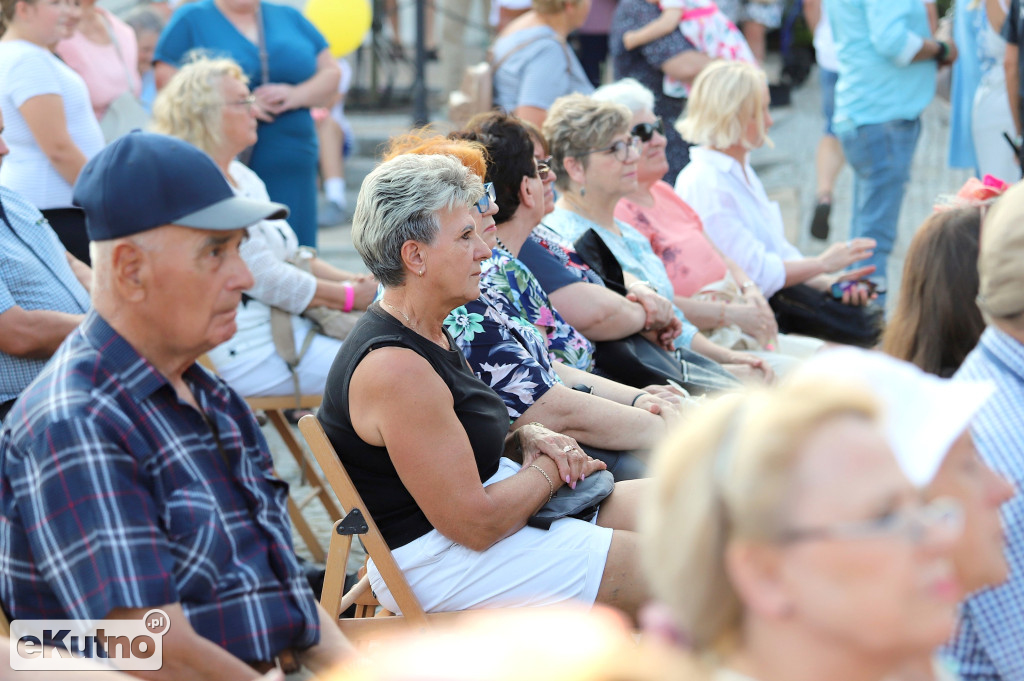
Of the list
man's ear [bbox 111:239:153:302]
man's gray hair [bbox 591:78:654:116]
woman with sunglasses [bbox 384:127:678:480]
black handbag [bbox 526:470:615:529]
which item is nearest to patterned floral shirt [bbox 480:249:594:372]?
woman with sunglasses [bbox 384:127:678:480]

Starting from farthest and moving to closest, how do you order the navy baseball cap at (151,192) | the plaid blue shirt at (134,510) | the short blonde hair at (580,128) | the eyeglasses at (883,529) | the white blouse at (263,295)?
the short blonde hair at (580,128) < the white blouse at (263,295) < the navy baseball cap at (151,192) < the plaid blue shirt at (134,510) < the eyeglasses at (883,529)

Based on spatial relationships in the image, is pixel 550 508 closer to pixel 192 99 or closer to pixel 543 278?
pixel 543 278

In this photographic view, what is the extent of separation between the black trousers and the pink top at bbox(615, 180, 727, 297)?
2.21 meters

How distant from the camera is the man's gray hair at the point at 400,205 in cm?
271

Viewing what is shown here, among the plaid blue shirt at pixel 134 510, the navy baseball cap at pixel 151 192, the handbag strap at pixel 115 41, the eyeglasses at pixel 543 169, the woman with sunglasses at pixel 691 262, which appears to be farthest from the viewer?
the handbag strap at pixel 115 41

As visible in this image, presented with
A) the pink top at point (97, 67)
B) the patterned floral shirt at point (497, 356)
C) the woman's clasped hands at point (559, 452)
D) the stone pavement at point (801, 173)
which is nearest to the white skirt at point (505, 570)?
the woman's clasped hands at point (559, 452)

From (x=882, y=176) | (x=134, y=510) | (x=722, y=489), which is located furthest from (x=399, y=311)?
(x=882, y=176)

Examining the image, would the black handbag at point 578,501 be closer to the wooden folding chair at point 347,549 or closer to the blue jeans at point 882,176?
the wooden folding chair at point 347,549

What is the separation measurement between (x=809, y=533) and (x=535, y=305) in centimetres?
221

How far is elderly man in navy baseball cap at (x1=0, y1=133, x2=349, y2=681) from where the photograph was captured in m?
1.70

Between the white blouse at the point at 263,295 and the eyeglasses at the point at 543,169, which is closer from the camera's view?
the eyeglasses at the point at 543,169

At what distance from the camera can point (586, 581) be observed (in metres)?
2.66

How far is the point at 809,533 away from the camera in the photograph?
1.17m

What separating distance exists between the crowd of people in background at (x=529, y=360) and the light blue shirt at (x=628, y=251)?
0.02 metres
